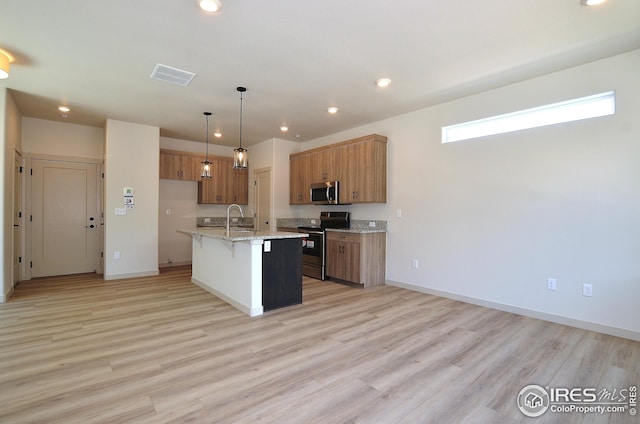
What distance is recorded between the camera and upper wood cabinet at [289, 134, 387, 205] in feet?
16.7

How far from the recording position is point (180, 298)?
430 centimetres

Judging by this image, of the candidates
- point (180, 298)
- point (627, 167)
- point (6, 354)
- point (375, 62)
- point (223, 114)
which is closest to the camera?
point (6, 354)

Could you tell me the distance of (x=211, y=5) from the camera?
7.68 feet

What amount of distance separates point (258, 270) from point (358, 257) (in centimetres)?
187

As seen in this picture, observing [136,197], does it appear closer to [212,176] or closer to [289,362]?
[212,176]

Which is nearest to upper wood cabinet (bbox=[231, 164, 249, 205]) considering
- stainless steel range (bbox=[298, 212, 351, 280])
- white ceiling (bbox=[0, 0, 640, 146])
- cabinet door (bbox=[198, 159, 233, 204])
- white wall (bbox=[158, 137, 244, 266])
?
cabinet door (bbox=[198, 159, 233, 204])

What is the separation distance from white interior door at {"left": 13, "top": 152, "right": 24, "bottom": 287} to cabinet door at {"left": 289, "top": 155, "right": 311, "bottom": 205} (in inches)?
180

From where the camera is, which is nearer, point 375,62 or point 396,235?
point 375,62

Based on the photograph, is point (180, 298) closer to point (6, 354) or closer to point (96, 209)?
point (6, 354)

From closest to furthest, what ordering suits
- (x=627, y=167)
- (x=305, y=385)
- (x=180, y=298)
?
(x=305, y=385) < (x=627, y=167) < (x=180, y=298)

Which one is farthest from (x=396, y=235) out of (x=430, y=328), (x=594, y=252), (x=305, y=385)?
(x=305, y=385)

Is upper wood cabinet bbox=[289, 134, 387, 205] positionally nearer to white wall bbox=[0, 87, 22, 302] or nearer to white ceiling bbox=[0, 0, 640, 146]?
white ceiling bbox=[0, 0, 640, 146]

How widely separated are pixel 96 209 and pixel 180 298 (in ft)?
10.6

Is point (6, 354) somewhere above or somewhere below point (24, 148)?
below
